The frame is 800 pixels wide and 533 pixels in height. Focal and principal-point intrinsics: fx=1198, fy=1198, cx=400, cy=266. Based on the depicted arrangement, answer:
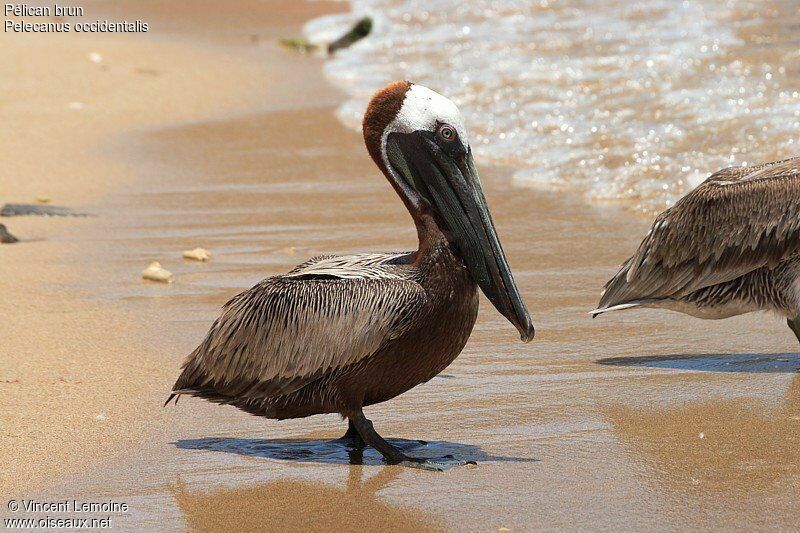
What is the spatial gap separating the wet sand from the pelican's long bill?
23.9 inches

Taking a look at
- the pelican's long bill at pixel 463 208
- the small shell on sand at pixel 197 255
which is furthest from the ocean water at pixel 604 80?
the pelican's long bill at pixel 463 208

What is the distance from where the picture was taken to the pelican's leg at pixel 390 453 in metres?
4.38

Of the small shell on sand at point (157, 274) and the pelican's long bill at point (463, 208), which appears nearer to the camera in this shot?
the pelican's long bill at point (463, 208)

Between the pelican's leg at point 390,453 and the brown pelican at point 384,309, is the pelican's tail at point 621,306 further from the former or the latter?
the pelican's leg at point 390,453

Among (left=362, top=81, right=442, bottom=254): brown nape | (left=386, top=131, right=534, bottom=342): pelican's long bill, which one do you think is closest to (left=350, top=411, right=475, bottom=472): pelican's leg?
(left=386, top=131, right=534, bottom=342): pelican's long bill

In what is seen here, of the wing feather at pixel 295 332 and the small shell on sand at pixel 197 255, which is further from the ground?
the wing feather at pixel 295 332

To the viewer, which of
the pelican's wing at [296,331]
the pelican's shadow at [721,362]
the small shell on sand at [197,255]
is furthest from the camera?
the small shell on sand at [197,255]

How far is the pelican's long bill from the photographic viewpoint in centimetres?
449

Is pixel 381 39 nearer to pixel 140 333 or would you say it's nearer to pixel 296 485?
pixel 140 333

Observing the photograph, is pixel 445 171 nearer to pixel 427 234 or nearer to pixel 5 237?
pixel 427 234

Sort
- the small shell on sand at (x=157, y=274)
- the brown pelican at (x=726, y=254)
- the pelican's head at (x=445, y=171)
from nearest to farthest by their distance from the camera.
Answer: the pelican's head at (x=445, y=171), the brown pelican at (x=726, y=254), the small shell on sand at (x=157, y=274)

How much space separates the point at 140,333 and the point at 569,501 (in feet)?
9.16

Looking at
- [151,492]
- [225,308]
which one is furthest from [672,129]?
[151,492]

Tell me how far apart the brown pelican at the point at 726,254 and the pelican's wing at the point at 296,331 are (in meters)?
2.07
